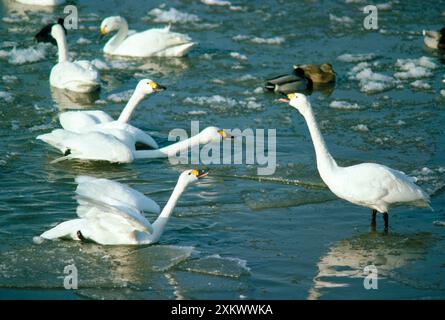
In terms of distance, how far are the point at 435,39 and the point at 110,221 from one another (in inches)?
374

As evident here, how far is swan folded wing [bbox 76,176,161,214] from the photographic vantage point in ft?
27.9

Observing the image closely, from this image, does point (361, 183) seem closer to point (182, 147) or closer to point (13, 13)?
point (182, 147)

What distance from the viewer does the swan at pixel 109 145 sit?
1105 centimetres

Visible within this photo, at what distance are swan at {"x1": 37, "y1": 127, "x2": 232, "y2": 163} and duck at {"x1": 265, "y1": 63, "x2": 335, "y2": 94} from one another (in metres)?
2.97

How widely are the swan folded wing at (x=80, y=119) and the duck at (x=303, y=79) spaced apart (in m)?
3.06

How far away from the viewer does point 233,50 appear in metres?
16.4

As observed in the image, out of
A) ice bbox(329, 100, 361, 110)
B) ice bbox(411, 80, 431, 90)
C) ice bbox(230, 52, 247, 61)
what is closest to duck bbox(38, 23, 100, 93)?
ice bbox(230, 52, 247, 61)

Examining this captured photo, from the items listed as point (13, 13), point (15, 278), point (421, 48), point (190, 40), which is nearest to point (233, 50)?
point (190, 40)

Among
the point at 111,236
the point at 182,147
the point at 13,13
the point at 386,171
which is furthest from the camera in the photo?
the point at 13,13

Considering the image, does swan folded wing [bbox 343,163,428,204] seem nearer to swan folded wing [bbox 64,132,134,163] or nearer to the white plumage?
swan folded wing [bbox 64,132,134,163]

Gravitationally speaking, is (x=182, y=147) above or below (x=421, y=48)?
below

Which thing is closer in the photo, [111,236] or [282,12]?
[111,236]

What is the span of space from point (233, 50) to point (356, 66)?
2.23 meters
